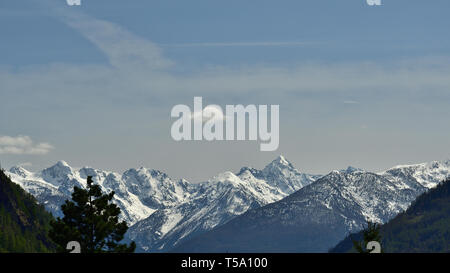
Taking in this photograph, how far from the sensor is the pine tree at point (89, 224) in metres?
95.8

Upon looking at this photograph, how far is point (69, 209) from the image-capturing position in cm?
9681

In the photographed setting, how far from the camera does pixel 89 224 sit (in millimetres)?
98000

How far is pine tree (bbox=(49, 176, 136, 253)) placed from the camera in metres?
95.8
